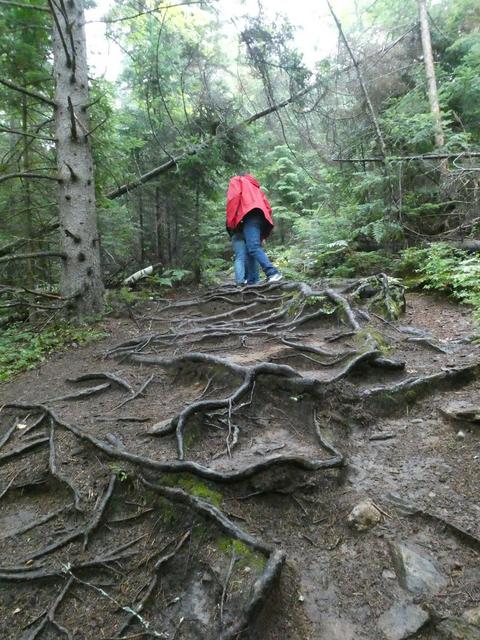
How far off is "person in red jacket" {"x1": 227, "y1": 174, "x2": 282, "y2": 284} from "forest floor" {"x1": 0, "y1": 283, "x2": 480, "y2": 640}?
338cm

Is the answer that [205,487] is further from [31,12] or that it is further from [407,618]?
[31,12]

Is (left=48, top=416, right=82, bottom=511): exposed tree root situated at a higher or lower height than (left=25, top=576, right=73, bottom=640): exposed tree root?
higher

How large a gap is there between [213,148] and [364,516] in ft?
29.3

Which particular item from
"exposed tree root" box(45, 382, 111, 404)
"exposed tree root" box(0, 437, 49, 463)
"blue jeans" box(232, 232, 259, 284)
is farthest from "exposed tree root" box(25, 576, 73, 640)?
"blue jeans" box(232, 232, 259, 284)

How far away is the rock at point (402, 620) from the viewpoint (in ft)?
7.50

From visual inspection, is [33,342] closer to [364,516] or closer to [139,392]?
[139,392]

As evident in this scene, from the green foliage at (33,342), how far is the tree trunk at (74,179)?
569 millimetres

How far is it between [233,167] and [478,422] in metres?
8.89

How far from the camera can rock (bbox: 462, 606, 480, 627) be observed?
88.0 inches

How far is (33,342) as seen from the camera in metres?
6.82

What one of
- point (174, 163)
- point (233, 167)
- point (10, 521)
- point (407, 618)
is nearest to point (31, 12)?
point (174, 163)

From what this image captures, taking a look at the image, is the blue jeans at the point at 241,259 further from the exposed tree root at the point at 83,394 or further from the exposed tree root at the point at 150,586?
the exposed tree root at the point at 150,586

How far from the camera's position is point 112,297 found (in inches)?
341

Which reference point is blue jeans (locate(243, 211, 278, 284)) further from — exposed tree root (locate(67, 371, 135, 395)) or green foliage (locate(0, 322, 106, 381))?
exposed tree root (locate(67, 371, 135, 395))
